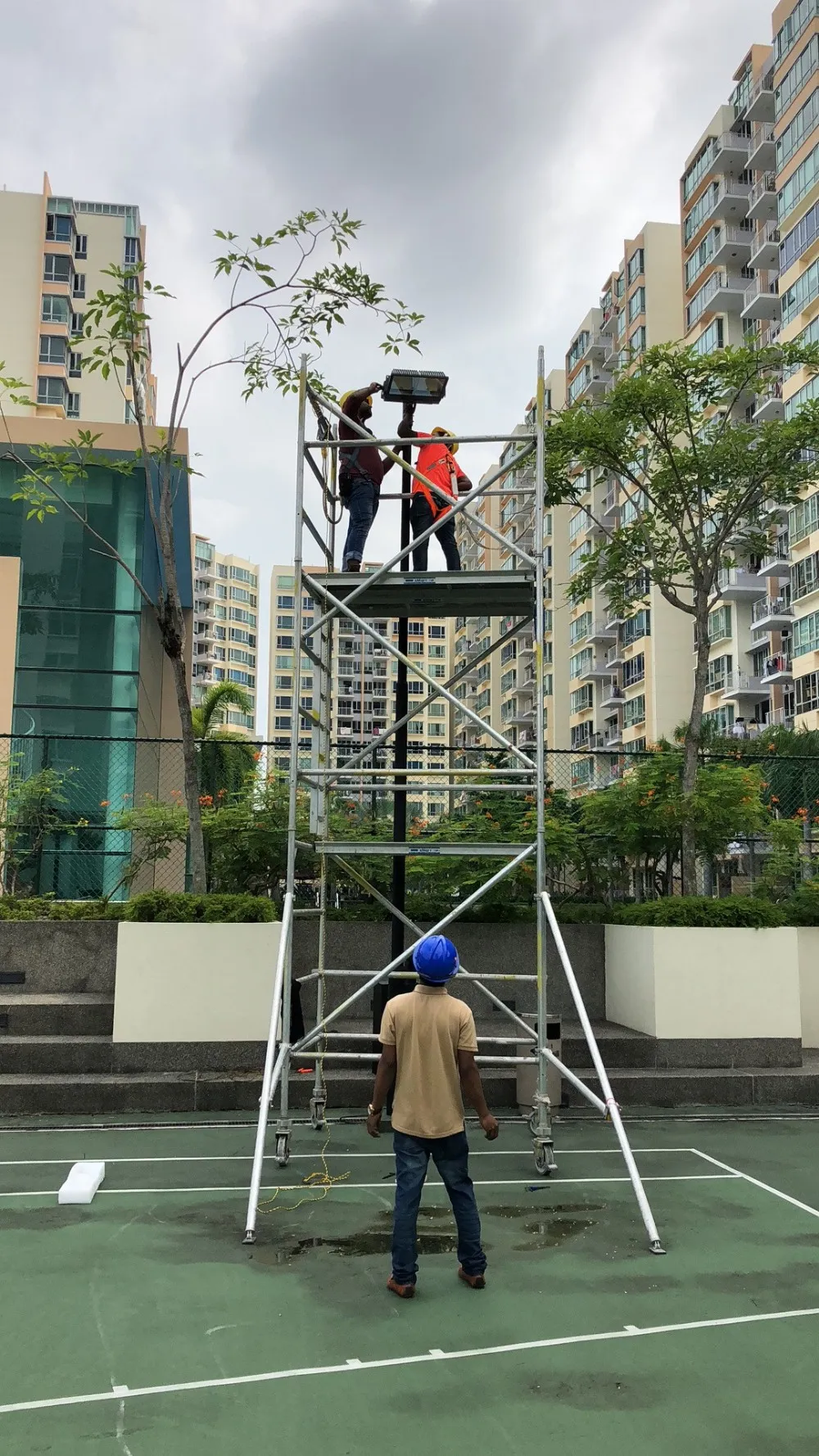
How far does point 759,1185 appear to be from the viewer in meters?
7.64

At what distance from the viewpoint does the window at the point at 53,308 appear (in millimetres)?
58594

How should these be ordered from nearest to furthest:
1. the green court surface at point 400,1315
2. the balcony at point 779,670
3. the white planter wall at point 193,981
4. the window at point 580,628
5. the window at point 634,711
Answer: the green court surface at point 400,1315
the white planter wall at point 193,981
the balcony at point 779,670
the window at point 634,711
the window at point 580,628

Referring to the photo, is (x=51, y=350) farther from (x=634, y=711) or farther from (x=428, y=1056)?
(x=428, y=1056)

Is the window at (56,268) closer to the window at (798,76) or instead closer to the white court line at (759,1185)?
the window at (798,76)

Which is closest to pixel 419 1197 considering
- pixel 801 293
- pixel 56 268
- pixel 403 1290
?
pixel 403 1290

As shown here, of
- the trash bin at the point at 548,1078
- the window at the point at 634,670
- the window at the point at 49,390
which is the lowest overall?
the trash bin at the point at 548,1078

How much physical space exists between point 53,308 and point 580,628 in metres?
38.2

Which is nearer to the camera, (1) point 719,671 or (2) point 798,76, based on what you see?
(2) point 798,76

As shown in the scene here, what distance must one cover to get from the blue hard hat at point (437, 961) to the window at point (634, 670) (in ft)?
193

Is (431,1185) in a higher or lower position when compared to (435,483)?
lower

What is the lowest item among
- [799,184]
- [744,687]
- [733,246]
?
[744,687]

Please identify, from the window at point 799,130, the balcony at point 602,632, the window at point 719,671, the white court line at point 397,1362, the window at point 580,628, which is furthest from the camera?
the window at point 580,628

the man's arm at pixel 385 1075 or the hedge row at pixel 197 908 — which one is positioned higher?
the hedge row at pixel 197 908

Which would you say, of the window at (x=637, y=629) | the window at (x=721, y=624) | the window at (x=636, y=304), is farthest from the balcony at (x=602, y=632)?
the window at (x=636, y=304)
